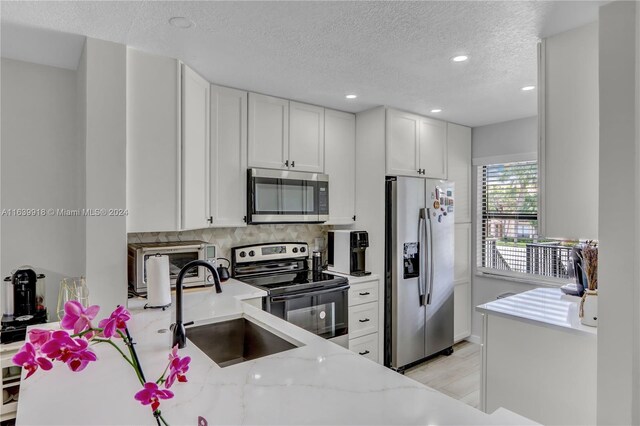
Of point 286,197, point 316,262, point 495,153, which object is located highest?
point 495,153

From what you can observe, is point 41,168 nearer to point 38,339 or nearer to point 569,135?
point 38,339

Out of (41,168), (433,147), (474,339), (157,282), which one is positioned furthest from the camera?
(474,339)

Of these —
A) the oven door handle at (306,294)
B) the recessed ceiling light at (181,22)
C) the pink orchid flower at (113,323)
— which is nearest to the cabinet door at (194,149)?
the recessed ceiling light at (181,22)

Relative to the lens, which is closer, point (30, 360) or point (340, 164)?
point (30, 360)

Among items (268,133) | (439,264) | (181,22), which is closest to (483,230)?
(439,264)

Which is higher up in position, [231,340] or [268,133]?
[268,133]

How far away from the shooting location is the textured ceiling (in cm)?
170

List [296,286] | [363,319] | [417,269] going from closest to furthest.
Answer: [296,286] → [363,319] → [417,269]

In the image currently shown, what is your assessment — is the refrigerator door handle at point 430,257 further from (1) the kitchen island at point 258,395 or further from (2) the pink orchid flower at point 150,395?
(2) the pink orchid flower at point 150,395

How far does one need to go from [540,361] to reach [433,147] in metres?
Result: 2.28

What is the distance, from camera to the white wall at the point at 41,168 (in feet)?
7.59

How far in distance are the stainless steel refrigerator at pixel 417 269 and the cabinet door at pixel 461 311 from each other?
10.0 inches

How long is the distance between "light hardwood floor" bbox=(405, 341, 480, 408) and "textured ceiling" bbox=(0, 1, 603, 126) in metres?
2.37

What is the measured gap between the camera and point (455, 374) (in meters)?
3.32
